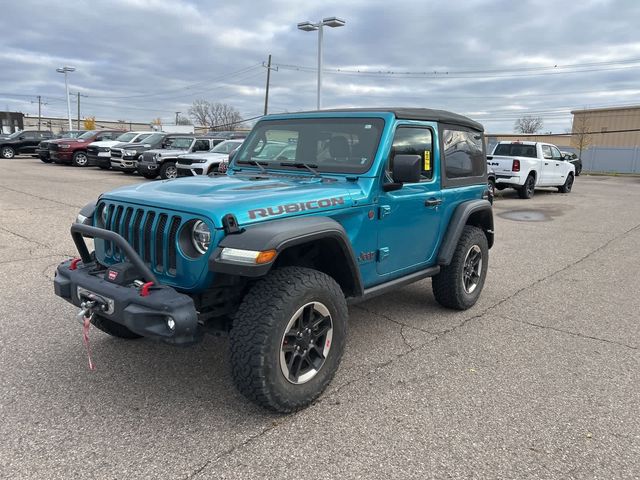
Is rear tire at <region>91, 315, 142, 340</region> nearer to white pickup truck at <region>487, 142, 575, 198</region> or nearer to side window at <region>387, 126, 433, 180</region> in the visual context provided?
side window at <region>387, 126, 433, 180</region>

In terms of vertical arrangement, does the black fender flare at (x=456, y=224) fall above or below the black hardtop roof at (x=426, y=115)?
below

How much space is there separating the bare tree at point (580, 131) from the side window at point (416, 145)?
4095cm

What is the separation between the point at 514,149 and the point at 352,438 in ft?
50.2

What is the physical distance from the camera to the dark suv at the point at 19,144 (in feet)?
87.0

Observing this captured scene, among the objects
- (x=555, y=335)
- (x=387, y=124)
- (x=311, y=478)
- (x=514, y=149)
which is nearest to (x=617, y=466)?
Answer: (x=311, y=478)

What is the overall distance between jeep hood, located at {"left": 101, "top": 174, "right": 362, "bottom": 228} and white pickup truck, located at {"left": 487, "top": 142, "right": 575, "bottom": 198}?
13.2 m

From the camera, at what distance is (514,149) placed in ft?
53.1

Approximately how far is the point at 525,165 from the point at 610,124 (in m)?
39.6

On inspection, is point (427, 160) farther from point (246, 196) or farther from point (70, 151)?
point (70, 151)

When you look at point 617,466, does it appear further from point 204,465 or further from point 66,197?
point 66,197

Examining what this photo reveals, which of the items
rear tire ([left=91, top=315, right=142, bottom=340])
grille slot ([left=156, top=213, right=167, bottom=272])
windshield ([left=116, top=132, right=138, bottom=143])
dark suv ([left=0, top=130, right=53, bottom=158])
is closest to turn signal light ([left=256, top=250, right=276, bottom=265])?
grille slot ([left=156, top=213, right=167, bottom=272])

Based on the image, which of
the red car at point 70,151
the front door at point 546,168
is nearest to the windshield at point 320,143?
the front door at point 546,168

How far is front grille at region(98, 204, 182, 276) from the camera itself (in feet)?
9.61

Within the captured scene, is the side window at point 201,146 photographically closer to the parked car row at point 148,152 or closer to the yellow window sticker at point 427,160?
the parked car row at point 148,152
